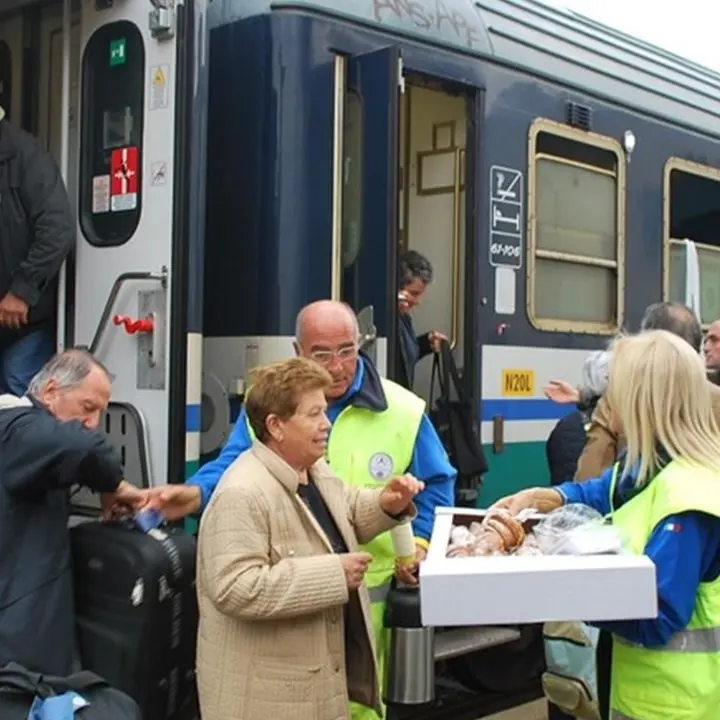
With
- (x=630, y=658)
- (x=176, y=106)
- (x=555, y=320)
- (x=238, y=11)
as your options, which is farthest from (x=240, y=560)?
(x=555, y=320)

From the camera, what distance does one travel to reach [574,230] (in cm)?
527

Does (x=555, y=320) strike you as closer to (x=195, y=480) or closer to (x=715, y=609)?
(x=195, y=480)

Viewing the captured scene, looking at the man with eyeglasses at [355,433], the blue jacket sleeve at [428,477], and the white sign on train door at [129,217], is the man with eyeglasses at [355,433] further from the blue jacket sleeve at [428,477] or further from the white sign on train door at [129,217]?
the white sign on train door at [129,217]

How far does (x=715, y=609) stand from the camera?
244 centimetres

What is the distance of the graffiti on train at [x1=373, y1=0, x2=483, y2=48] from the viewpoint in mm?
4336

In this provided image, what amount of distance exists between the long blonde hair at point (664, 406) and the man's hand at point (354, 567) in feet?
2.12

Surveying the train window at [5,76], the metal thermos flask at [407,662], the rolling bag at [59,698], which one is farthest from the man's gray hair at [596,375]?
the train window at [5,76]

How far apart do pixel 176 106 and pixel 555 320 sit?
221 centimetres

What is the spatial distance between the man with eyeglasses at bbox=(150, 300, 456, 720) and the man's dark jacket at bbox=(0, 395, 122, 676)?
301 millimetres

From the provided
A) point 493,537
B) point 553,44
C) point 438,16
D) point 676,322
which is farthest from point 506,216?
point 493,537

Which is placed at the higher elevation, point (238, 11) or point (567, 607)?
point (238, 11)

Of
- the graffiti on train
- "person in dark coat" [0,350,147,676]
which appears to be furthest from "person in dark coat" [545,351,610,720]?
"person in dark coat" [0,350,147,676]

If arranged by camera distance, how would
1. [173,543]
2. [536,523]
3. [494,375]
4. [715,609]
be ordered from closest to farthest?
[715,609] < [536,523] < [173,543] < [494,375]

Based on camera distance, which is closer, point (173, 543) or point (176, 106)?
point (173, 543)
